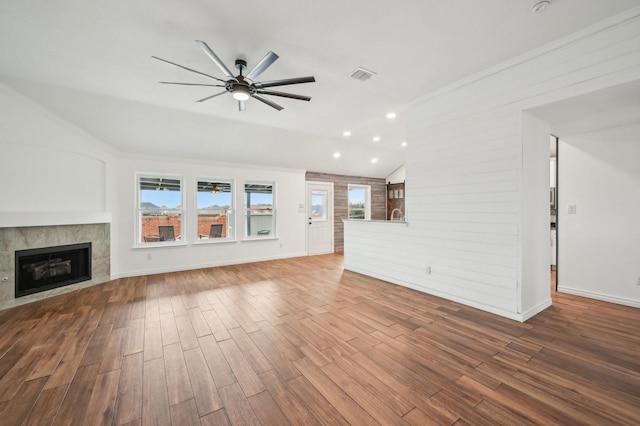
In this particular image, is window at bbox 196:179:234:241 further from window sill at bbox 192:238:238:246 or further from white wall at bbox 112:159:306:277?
white wall at bbox 112:159:306:277

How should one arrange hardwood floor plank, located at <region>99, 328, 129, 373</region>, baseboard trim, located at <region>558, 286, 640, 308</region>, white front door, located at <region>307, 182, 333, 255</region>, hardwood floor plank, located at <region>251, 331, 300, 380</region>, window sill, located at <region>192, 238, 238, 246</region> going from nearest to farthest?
hardwood floor plank, located at <region>251, 331, 300, 380</region>, hardwood floor plank, located at <region>99, 328, 129, 373</region>, baseboard trim, located at <region>558, 286, 640, 308</region>, window sill, located at <region>192, 238, 238, 246</region>, white front door, located at <region>307, 182, 333, 255</region>

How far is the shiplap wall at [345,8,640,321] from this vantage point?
246cm

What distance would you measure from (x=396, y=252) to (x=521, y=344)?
2.11 metres

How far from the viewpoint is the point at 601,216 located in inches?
141

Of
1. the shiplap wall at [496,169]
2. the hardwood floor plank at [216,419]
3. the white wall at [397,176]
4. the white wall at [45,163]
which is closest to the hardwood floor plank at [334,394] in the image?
the hardwood floor plank at [216,419]

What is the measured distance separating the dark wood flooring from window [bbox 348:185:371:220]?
→ 17.6 ft

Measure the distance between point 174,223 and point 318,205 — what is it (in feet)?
13.2

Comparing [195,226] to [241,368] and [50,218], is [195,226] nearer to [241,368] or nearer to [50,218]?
[50,218]

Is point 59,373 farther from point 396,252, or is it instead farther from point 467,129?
point 467,129

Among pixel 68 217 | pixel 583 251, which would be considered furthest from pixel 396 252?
pixel 68 217

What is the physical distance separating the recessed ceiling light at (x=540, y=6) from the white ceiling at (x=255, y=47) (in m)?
0.07

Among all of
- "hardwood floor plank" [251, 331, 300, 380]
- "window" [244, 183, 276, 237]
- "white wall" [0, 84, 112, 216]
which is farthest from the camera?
"window" [244, 183, 276, 237]

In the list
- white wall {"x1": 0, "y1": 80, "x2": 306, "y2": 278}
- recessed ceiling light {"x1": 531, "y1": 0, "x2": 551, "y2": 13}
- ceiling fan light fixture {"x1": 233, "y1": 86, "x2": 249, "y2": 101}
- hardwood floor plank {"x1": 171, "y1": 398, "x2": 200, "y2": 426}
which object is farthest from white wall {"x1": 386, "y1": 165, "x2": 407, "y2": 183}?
hardwood floor plank {"x1": 171, "y1": 398, "x2": 200, "y2": 426}

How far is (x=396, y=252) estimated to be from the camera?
4363 mm
